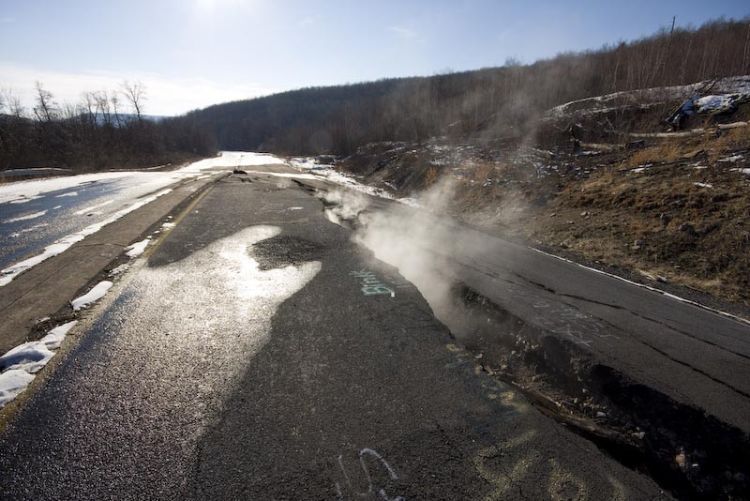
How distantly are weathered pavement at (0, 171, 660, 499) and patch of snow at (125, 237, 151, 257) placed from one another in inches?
61.5

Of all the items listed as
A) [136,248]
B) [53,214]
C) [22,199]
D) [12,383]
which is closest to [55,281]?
[136,248]

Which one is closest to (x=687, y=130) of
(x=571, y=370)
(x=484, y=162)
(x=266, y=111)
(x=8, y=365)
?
(x=484, y=162)

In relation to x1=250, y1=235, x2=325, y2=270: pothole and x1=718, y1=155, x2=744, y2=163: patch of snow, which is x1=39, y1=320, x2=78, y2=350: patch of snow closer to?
x1=250, y1=235, x2=325, y2=270: pothole

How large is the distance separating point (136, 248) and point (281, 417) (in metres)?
4.75

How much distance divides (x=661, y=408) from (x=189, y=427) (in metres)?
3.21

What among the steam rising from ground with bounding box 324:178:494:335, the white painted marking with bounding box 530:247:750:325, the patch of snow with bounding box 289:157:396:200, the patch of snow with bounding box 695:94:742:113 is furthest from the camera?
the patch of snow with bounding box 289:157:396:200

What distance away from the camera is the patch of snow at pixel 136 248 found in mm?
5386

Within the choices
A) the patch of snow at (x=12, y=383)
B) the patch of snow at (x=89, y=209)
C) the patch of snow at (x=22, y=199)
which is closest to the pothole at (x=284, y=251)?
the patch of snow at (x=12, y=383)

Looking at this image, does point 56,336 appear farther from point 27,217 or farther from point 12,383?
point 27,217

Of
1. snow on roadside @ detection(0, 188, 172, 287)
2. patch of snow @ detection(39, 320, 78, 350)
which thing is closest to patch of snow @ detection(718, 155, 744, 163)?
patch of snow @ detection(39, 320, 78, 350)

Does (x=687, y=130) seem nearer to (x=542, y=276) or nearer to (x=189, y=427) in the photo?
(x=542, y=276)

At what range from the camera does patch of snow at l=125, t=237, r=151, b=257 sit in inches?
212

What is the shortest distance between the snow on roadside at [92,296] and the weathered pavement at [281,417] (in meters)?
0.20

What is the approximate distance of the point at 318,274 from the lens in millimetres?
4855
